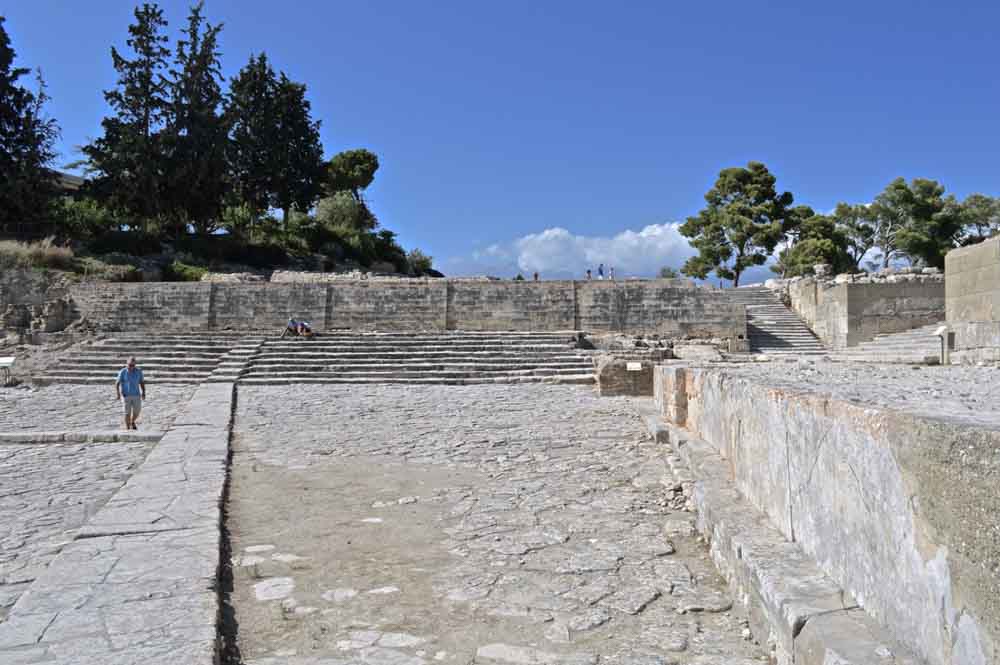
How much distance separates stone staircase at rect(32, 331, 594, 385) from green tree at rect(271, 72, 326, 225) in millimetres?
19542

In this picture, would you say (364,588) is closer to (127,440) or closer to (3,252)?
(127,440)

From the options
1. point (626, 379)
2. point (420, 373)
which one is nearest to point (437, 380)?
point (420, 373)

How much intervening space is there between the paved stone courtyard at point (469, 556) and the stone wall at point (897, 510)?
60cm

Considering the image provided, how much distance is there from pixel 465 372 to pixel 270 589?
1225 cm

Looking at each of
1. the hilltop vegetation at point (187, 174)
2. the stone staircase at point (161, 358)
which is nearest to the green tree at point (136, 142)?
the hilltop vegetation at point (187, 174)

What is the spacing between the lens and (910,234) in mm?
33312

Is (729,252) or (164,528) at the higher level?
(729,252)

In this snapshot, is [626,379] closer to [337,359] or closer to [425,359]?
[425,359]

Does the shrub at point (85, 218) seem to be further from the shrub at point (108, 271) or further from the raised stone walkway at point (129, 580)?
the raised stone walkway at point (129, 580)

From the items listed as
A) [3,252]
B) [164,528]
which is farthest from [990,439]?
[3,252]

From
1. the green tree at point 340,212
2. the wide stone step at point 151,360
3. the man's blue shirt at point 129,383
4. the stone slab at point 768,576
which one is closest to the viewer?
the stone slab at point 768,576

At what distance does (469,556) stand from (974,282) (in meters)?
8.59

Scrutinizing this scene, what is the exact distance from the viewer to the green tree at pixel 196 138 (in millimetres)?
32969

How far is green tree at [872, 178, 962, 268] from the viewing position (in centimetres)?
3341
